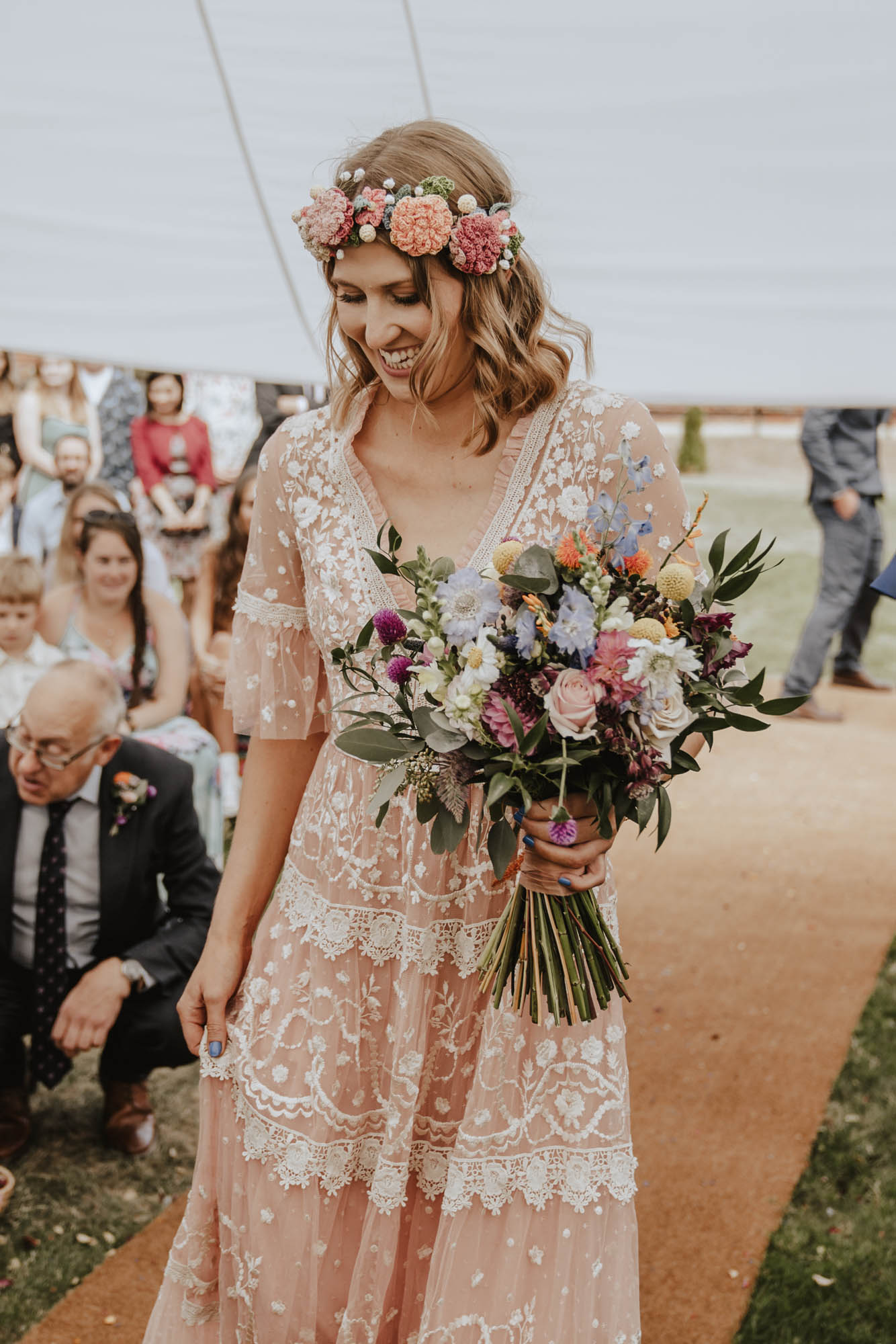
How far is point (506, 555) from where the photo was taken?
176cm

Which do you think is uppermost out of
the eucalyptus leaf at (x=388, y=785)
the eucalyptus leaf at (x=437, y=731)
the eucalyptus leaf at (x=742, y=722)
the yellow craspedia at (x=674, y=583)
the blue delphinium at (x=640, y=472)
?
the blue delphinium at (x=640, y=472)

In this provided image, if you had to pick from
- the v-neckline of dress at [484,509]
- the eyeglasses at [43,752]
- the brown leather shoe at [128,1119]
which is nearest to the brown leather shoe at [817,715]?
the brown leather shoe at [128,1119]

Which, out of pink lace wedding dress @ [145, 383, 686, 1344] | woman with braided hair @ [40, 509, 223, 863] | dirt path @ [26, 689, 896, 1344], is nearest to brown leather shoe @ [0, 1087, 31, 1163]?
dirt path @ [26, 689, 896, 1344]

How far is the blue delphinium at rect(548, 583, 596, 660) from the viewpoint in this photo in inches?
64.9

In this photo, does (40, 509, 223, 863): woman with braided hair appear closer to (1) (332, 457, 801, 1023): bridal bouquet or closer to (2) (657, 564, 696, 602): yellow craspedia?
(1) (332, 457, 801, 1023): bridal bouquet

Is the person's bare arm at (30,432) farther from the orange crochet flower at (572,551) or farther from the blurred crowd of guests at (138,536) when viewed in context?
the orange crochet flower at (572,551)

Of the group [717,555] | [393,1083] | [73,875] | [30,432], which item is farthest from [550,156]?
[30,432]

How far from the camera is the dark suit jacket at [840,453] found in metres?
9.30

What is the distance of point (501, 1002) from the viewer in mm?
2043

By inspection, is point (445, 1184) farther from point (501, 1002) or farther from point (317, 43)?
point (317, 43)

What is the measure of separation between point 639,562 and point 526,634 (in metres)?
0.20

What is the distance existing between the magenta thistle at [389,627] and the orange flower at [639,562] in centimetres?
34

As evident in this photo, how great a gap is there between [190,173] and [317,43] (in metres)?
0.61

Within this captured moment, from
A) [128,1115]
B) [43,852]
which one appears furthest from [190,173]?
[128,1115]
